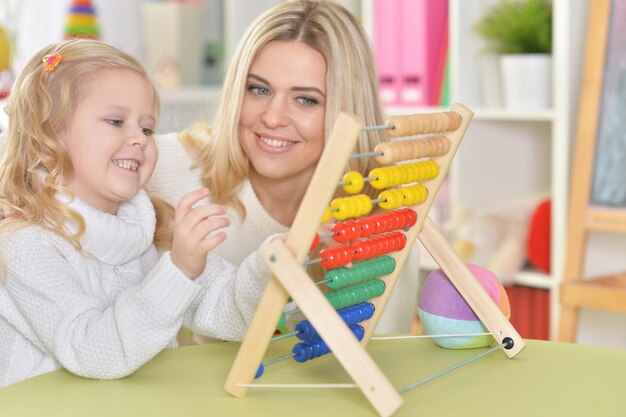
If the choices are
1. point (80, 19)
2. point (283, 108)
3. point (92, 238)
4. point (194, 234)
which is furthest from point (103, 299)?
point (80, 19)

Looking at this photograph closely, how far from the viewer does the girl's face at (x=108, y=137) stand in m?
1.46

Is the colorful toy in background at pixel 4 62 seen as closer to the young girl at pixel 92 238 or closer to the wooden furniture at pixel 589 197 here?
the young girl at pixel 92 238

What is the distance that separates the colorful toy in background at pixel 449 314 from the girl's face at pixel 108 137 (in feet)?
1.57

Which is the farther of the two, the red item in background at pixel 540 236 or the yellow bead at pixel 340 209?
the red item in background at pixel 540 236

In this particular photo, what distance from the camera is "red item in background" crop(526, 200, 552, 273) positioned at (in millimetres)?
2836

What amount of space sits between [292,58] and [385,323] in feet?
1.85

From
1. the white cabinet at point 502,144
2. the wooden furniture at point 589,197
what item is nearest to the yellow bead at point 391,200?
the wooden furniture at point 589,197

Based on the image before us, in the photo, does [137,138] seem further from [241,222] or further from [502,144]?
[502,144]

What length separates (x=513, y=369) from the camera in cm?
139

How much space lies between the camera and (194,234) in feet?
4.33

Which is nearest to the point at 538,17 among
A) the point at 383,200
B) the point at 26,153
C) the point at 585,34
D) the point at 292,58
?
the point at 585,34

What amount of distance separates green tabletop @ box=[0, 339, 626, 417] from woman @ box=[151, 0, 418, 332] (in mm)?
579

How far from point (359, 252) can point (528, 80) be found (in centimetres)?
158

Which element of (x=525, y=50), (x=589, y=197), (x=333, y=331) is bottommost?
(x=589, y=197)
